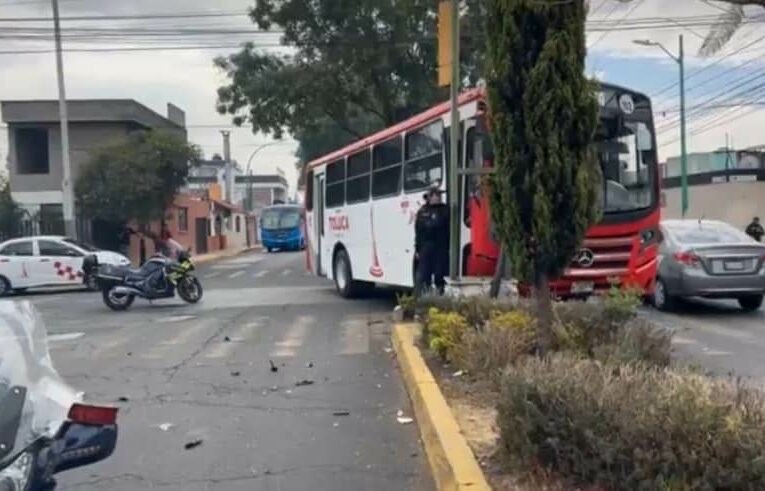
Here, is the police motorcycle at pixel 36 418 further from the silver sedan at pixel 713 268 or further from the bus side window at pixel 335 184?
the bus side window at pixel 335 184

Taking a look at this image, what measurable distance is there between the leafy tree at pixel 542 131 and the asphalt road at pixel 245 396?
73.5 inches

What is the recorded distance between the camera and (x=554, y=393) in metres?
5.04

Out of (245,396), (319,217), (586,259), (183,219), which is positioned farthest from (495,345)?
(183,219)

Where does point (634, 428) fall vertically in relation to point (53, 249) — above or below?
below

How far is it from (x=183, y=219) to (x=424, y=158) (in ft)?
112

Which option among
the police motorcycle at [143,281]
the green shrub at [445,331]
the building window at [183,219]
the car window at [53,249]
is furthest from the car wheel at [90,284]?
the building window at [183,219]

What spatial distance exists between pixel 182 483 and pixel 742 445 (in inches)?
143

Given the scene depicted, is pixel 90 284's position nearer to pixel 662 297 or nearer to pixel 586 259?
pixel 662 297

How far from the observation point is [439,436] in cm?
627

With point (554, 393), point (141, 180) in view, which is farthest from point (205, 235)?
point (554, 393)

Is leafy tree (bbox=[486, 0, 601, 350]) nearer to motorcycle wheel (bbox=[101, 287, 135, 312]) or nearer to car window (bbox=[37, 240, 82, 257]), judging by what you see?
motorcycle wheel (bbox=[101, 287, 135, 312])

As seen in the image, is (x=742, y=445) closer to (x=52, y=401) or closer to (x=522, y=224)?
(x=52, y=401)

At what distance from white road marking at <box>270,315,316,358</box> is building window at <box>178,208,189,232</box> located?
31.1 m

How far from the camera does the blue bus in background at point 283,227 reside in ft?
190
